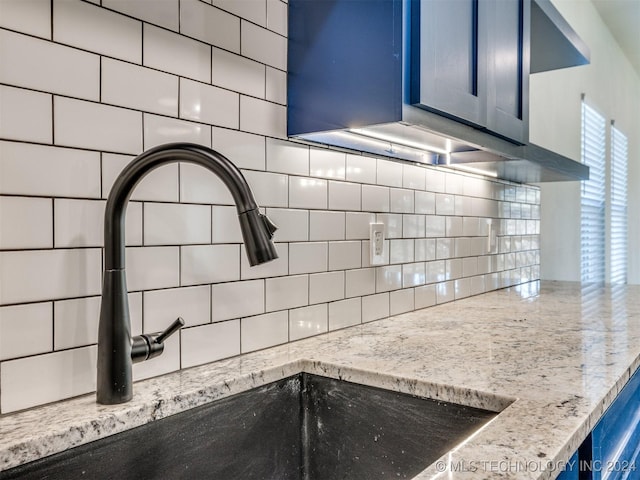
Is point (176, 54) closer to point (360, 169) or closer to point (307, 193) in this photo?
point (307, 193)

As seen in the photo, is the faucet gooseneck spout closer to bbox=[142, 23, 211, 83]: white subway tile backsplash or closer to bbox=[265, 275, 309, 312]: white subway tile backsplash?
bbox=[142, 23, 211, 83]: white subway tile backsplash

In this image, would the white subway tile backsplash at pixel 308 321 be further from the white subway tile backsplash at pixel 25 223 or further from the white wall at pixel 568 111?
the white wall at pixel 568 111

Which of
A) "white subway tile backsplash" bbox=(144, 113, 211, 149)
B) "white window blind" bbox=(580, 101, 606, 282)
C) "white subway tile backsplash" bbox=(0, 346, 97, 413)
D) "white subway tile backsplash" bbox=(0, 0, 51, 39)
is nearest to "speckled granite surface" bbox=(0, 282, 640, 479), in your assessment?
"white subway tile backsplash" bbox=(0, 346, 97, 413)

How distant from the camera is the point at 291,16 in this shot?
4.02 ft

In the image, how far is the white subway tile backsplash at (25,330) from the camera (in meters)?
0.73

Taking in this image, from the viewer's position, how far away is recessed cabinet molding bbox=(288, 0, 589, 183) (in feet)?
3.43

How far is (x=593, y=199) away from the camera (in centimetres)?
381

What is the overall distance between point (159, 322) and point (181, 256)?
0.42ft

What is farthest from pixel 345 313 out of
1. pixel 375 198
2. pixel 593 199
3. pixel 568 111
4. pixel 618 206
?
pixel 618 206

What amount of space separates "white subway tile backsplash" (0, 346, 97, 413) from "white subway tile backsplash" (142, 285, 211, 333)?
114 mm

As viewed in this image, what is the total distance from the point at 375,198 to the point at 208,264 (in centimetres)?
62

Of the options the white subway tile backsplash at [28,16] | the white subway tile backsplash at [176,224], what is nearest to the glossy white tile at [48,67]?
the white subway tile backsplash at [28,16]

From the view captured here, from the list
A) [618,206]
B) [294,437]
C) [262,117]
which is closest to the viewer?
[294,437]

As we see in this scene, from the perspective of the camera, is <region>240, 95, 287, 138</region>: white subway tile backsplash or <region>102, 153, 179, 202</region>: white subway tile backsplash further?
<region>240, 95, 287, 138</region>: white subway tile backsplash
